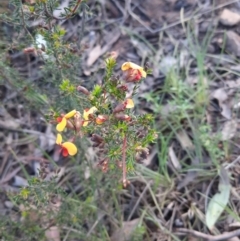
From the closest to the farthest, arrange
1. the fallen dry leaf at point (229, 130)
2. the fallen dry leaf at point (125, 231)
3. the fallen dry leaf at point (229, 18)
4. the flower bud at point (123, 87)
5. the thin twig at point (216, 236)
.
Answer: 1. the flower bud at point (123, 87)
2. the thin twig at point (216, 236)
3. the fallen dry leaf at point (125, 231)
4. the fallen dry leaf at point (229, 130)
5. the fallen dry leaf at point (229, 18)

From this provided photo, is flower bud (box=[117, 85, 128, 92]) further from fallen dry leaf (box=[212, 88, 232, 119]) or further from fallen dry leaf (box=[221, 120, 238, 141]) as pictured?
fallen dry leaf (box=[212, 88, 232, 119])

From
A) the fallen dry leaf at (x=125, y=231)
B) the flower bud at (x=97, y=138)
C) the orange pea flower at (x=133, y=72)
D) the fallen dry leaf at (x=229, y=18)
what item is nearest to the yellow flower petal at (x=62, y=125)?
the flower bud at (x=97, y=138)

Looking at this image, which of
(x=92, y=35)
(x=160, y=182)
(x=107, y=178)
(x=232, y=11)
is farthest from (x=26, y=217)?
(x=232, y=11)

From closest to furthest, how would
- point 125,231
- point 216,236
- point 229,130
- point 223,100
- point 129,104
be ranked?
point 129,104 → point 216,236 → point 125,231 → point 229,130 → point 223,100

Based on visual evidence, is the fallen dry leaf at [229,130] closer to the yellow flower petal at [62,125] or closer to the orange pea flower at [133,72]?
the orange pea flower at [133,72]

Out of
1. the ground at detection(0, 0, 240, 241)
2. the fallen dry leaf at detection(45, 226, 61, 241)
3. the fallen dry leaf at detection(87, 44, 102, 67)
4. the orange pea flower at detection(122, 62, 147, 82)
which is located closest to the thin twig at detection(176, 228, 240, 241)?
the ground at detection(0, 0, 240, 241)

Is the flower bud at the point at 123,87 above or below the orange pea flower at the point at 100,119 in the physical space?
above

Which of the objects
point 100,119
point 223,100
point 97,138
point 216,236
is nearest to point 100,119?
point 100,119

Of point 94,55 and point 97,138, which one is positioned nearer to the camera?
point 97,138

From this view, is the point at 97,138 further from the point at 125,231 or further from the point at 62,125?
the point at 125,231
